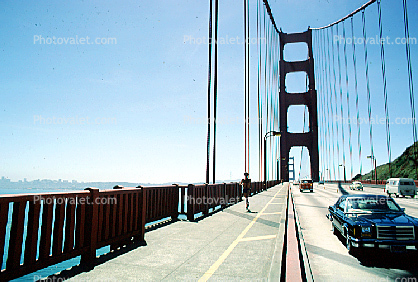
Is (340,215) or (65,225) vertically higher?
(65,225)

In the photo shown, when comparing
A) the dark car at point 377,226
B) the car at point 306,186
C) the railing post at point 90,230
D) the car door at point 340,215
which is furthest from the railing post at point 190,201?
the car at point 306,186

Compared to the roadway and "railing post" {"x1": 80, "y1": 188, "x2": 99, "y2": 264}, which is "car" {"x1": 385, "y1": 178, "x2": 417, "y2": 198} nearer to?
the roadway

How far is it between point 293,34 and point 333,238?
84123mm

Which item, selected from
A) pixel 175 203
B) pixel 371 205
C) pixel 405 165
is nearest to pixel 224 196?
pixel 175 203

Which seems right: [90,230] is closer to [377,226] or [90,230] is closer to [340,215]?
[377,226]

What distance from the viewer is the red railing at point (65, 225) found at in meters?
3.71

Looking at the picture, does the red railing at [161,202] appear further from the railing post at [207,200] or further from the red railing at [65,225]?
the railing post at [207,200]

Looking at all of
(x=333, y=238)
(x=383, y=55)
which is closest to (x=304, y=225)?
(x=333, y=238)

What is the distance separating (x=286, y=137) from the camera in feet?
249

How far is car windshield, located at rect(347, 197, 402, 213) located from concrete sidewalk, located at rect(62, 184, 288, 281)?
173 cm

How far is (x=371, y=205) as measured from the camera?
6.98 m

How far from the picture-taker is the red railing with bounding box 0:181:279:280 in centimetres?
371

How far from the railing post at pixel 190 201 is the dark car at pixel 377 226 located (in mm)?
4524

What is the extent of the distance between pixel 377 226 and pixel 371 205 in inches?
56.1
